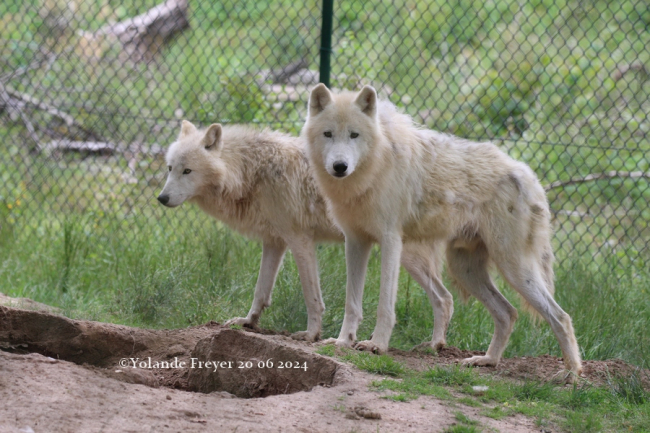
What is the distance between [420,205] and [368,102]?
34.2 inches

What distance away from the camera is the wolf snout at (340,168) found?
15.7 ft

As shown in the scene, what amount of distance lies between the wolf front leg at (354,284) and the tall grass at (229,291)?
28.7 inches

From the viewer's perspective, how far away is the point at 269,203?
229 inches

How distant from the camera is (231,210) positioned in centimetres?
598

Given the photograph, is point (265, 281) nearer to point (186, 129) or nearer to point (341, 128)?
point (186, 129)

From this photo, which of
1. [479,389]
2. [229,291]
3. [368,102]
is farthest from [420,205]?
[229,291]

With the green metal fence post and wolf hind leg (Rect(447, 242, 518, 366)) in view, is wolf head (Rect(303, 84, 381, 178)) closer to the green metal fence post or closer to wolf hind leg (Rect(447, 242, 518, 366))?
wolf hind leg (Rect(447, 242, 518, 366))

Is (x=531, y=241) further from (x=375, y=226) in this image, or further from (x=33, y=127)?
(x=33, y=127)

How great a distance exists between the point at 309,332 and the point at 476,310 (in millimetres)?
1884

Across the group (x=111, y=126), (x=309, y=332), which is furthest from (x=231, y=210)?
(x=111, y=126)

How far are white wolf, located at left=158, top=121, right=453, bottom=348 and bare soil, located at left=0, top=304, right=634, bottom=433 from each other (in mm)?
619

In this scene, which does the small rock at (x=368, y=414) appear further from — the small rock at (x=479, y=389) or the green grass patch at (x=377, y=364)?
the small rock at (x=479, y=389)

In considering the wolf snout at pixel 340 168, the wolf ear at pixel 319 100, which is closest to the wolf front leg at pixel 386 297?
the wolf snout at pixel 340 168

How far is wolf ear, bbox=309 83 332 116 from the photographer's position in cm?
518
